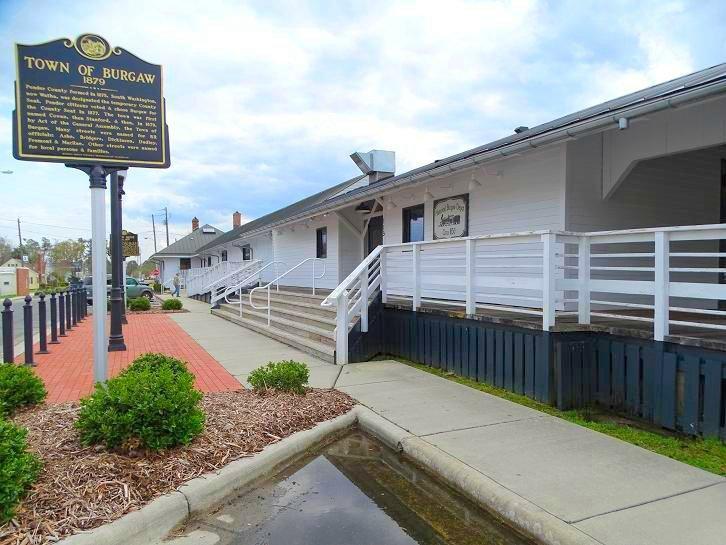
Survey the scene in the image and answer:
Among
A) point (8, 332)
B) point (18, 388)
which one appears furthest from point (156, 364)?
point (8, 332)

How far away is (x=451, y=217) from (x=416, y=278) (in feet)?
6.73

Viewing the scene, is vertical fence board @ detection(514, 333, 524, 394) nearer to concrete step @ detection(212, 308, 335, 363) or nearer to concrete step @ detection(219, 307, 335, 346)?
concrete step @ detection(212, 308, 335, 363)

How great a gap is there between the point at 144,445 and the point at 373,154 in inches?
494

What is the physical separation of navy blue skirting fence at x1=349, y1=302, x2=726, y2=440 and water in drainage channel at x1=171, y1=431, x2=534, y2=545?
7.70 ft

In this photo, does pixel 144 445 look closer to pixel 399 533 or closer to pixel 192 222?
pixel 399 533

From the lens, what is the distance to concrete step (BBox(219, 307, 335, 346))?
30.2 ft

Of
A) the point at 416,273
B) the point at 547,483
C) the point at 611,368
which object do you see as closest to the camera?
the point at 547,483

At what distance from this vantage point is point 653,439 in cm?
462

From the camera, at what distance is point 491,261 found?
8641 millimetres

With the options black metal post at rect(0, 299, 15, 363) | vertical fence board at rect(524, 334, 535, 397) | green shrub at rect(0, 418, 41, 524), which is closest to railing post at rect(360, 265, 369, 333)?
vertical fence board at rect(524, 334, 535, 397)

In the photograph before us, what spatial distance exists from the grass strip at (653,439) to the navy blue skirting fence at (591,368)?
9 cm

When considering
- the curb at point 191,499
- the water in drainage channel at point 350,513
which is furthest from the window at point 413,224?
the water in drainage channel at point 350,513

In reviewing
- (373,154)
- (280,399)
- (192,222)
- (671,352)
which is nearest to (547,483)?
(671,352)

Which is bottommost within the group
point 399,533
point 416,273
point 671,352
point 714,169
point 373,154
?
point 399,533
